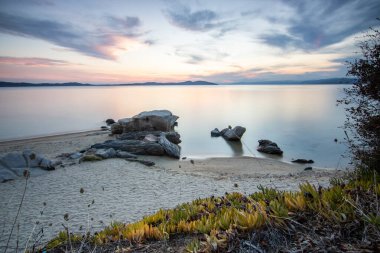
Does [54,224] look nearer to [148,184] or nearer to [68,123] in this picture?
[148,184]

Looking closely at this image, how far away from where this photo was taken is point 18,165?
13.5 metres

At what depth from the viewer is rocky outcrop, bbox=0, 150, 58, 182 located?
12.8 m

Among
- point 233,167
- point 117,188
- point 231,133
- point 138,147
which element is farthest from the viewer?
point 231,133

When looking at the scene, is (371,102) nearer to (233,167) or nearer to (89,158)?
(233,167)

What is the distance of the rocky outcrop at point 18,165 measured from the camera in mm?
12755

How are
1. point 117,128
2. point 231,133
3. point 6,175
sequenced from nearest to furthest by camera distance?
1. point 6,175
2. point 231,133
3. point 117,128

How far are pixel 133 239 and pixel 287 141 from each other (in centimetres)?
2404

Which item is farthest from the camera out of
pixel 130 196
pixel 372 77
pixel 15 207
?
pixel 130 196

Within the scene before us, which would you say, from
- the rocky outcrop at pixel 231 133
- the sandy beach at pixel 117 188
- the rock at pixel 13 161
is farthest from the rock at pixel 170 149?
the rock at pixel 13 161

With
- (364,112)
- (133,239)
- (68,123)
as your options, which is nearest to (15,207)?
(133,239)

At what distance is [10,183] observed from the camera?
39.2 feet

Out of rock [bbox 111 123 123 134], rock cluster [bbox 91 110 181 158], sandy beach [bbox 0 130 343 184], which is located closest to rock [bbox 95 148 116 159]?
rock cluster [bbox 91 110 181 158]

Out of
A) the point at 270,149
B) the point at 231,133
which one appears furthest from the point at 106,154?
the point at 231,133

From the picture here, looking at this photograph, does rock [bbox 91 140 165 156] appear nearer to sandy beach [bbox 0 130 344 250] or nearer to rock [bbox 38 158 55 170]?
sandy beach [bbox 0 130 344 250]
